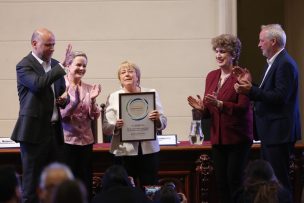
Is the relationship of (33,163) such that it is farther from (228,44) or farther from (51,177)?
(51,177)

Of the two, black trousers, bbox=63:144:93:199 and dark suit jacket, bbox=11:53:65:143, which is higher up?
dark suit jacket, bbox=11:53:65:143

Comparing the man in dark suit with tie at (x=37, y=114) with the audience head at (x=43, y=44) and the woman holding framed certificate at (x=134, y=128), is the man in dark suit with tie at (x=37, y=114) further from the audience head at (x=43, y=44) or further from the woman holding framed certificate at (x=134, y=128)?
the woman holding framed certificate at (x=134, y=128)

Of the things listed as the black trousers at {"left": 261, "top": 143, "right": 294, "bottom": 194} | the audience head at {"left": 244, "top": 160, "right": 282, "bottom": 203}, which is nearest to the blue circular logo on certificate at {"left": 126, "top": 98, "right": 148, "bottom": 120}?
the black trousers at {"left": 261, "top": 143, "right": 294, "bottom": 194}

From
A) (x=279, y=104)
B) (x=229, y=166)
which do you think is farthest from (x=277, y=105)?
(x=229, y=166)

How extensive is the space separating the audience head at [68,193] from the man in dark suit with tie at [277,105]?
261 cm

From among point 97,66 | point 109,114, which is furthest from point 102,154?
point 97,66

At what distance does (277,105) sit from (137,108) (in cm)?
96

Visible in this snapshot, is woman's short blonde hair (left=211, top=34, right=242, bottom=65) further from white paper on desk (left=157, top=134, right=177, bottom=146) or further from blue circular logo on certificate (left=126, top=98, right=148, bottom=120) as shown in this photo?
white paper on desk (left=157, top=134, right=177, bottom=146)

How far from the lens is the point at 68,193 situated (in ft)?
8.14

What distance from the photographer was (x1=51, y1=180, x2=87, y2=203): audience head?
2.47 metres

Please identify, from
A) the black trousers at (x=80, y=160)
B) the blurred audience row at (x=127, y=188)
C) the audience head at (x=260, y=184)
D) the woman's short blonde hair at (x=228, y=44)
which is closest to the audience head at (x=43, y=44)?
the black trousers at (x=80, y=160)

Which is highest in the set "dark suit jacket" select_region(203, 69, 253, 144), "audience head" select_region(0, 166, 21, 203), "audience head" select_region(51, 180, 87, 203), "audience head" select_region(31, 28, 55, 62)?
"audience head" select_region(31, 28, 55, 62)

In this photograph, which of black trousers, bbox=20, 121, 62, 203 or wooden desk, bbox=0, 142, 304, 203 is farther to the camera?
wooden desk, bbox=0, 142, 304, 203

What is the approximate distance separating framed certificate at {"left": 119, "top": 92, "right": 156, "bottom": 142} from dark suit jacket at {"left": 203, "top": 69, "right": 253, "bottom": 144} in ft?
1.38
